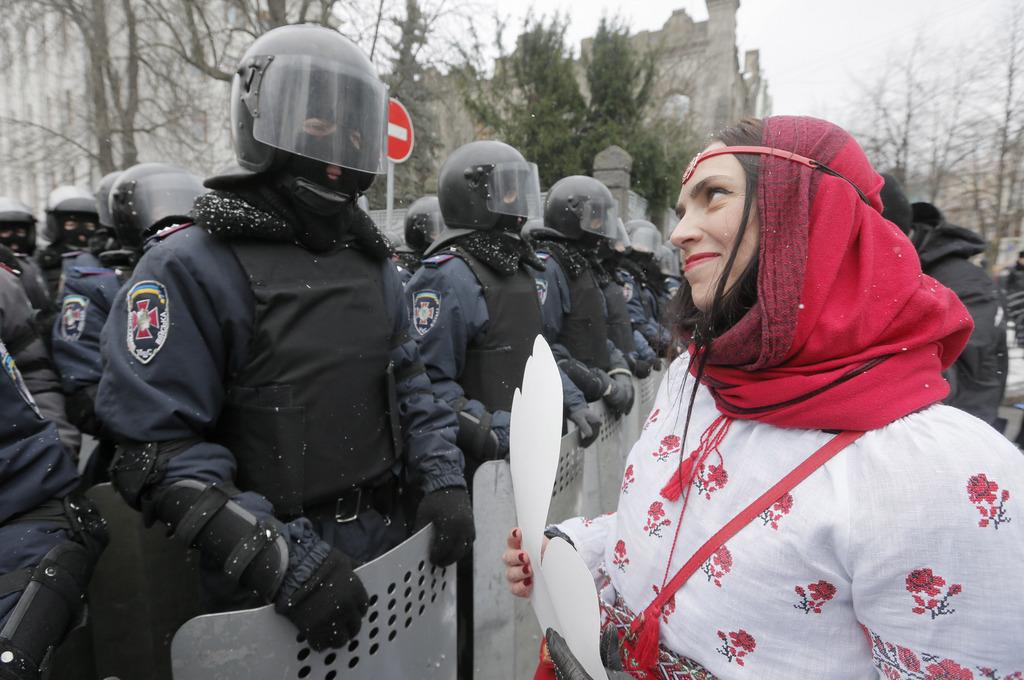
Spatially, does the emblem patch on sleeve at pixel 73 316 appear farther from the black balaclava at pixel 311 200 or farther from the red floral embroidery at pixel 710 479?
the red floral embroidery at pixel 710 479

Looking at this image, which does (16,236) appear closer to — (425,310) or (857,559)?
(425,310)

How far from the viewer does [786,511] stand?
96 centimetres

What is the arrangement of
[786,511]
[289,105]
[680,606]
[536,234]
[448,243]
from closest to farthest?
[786,511]
[680,606]
[289,105]
[448,243]
[536,234]

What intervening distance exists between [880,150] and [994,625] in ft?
47.0

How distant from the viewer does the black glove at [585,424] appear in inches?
118

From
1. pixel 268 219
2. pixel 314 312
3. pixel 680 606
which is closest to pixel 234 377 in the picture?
pixel 314 312

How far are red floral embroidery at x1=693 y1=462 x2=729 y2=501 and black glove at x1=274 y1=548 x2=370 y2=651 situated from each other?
89 centimetres

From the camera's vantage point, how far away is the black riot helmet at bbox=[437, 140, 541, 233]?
3322mm

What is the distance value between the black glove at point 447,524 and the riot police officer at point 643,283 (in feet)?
13.2

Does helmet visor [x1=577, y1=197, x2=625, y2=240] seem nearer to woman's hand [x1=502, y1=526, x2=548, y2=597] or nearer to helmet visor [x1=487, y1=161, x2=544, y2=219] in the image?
helmet visor [x1=487, y1=161, x2=544, y2=219]

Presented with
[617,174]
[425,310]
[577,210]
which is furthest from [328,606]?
[617,174]

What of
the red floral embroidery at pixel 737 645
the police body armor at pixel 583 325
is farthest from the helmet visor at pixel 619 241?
the red floral embroidery at pixel 737 645

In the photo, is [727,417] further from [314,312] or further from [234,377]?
[234,377]

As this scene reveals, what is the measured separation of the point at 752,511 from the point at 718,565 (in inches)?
4.5
